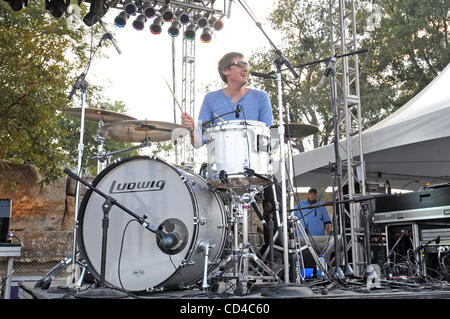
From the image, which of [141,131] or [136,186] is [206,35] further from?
[136,186]

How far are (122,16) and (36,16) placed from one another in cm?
210

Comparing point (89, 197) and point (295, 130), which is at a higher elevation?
point (295, 130)

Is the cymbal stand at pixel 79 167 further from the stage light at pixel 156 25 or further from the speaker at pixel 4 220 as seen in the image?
the stage light at pixel 156 25

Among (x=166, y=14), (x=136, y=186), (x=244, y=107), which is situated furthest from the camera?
(x=166, y=14)

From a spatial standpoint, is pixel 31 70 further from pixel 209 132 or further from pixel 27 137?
pixel 209 132

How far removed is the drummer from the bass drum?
585 millimetres

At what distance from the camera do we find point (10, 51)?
7.54 meters

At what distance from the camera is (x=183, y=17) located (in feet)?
25.7

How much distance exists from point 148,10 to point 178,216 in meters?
5.19

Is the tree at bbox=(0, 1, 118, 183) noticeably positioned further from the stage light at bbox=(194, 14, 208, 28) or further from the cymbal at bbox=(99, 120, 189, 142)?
the cymbal at bbox=(99, 120, 189, 142)

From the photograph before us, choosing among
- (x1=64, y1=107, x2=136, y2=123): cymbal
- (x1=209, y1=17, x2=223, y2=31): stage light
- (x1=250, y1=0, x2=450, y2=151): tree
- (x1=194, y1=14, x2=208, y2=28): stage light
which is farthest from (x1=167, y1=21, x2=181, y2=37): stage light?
(x1=250, y1=0, x2=450, y2=151): tree

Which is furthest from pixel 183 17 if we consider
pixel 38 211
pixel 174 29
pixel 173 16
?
pixel 38 211

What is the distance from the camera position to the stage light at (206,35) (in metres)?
8.22
